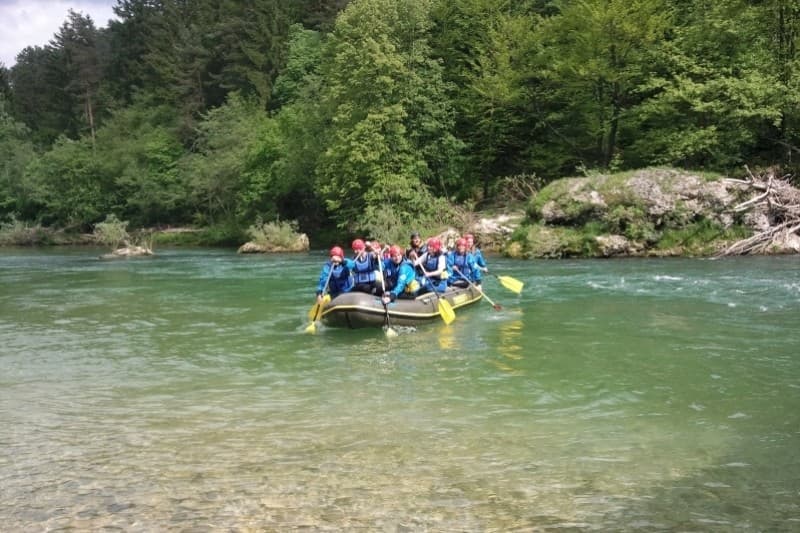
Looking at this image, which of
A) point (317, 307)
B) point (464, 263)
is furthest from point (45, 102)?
point (317, 307)


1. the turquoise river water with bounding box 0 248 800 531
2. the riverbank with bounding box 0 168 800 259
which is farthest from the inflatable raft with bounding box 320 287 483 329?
the riverbank with bounding box 0 168 800 259

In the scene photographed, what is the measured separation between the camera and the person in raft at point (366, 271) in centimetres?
1225

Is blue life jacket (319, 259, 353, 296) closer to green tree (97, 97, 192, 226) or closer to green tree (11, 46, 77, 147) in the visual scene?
green tree (97, 97, 192, 226)

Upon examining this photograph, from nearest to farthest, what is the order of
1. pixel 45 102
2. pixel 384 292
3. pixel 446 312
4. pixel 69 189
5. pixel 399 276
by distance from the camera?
1. pixel 384 292
2. pixel 446 312
3. pixel 399 276
4. pixel 69 189
5. pixel 45 102

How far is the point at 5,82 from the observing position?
7444cm

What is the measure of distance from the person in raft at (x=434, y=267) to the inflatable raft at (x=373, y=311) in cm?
84

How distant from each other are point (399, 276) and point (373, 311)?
49.8 inches

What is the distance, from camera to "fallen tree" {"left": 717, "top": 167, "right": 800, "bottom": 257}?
21.8m

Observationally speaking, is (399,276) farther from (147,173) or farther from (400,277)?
(147,173)

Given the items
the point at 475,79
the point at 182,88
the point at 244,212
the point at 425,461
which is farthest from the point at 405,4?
the point at 425,461

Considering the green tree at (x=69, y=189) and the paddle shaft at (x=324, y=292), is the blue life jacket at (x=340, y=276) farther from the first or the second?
the green tree at (x=69, y=189)

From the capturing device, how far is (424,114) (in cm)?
3303

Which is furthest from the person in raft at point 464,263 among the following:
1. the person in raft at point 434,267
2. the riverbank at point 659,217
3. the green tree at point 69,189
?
the green tree at point 69,189

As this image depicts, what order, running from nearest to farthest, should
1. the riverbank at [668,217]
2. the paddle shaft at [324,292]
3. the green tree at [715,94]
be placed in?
the paddle shaft at [324,292]
the riverbank at [668,217]
the green tree at [715,94]
